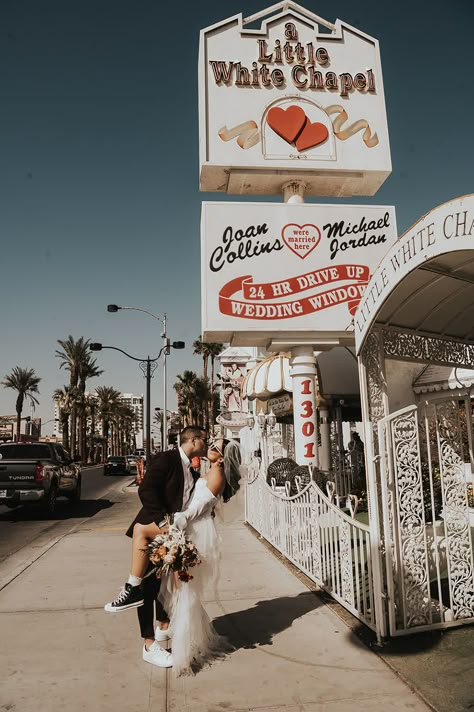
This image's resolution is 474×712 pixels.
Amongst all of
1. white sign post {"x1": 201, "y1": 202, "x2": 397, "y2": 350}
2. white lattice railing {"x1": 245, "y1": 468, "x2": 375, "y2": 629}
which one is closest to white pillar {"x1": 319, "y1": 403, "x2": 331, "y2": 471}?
white sign post {"x1": 201, "y1": 202, "x2": 397, "y2": 350}

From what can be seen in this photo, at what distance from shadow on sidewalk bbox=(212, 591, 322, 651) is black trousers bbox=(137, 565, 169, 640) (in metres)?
0.70

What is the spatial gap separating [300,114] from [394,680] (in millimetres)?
11957

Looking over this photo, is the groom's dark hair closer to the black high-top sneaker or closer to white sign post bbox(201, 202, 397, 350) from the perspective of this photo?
the black high-top sneaker

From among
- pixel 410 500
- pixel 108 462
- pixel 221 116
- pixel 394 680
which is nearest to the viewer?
pixel 394 680

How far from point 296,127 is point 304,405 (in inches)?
254

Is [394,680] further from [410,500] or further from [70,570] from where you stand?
[70,570]

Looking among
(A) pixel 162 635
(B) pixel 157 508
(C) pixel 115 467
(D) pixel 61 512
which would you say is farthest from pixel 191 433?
(C) pixel 115 467

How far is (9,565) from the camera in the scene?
807 cm

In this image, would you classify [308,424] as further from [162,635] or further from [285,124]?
[162,635]

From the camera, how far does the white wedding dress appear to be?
405 centimetres

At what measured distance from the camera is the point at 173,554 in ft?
13.3

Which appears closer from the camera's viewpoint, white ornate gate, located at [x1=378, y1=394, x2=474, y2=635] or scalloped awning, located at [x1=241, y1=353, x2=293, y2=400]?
white ornate gate, located at [x1=378, y1=394, x2=474, y2=635]

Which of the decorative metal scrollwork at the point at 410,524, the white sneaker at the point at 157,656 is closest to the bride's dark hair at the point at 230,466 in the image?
the white sneaker at the point at 157,656

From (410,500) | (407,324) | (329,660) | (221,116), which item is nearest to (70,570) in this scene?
(329,660)
